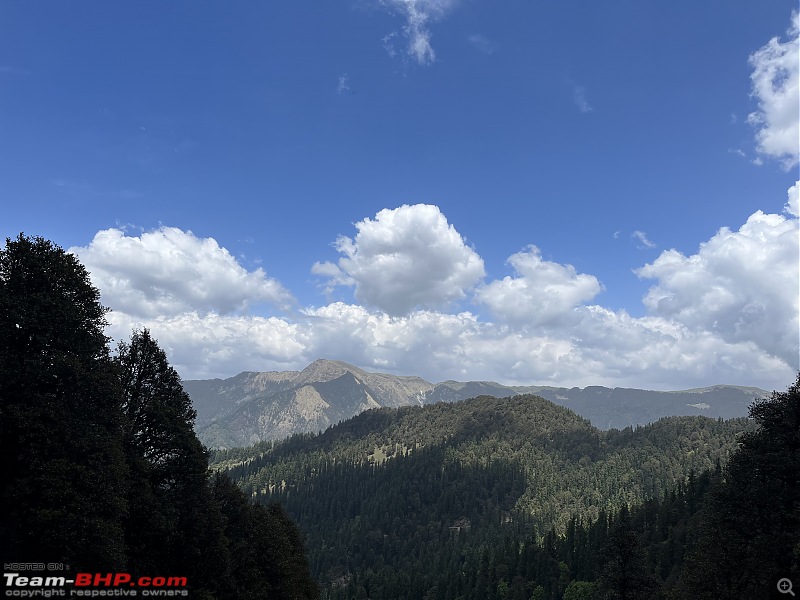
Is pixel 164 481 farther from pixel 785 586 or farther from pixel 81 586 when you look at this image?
pixel 785 586

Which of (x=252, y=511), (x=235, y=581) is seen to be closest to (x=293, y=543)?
(x=252, y=511)

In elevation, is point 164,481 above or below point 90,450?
below

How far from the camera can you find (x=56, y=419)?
2655 centimetres

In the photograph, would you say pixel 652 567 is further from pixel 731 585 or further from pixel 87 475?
pixel 87 475

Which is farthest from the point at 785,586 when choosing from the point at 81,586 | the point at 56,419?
the point at 56,419

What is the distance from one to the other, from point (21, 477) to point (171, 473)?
38.6 feet

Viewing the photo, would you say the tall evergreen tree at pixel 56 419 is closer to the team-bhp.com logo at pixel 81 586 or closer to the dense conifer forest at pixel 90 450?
the dense conifer forest at pixel 90 450

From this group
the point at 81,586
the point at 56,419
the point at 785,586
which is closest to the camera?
the point at 81,586

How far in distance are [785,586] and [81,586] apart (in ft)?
137
